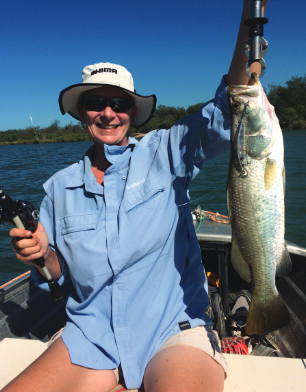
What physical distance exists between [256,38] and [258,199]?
0.83 meters

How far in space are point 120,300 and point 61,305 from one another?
6.14 feet

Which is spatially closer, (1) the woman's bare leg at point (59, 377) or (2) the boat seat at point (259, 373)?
(1) the woman's bare leg at point (59, 377)

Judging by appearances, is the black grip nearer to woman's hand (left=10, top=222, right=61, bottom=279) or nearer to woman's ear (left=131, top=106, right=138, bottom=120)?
woman's hand (left=10, top=222, right=61, bottom=279)

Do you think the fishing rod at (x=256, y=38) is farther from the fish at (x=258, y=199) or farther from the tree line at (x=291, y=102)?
the tree line at (x=291, y=102)

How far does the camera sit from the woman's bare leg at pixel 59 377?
177cm

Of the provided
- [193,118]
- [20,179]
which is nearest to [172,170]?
[193,118]

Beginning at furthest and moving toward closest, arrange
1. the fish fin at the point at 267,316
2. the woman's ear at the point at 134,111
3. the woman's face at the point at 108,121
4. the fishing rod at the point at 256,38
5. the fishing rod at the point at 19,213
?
1. the woman's ear at the point at 134,111
2. the woman's face at the point at 108,121
3. the fishing rod at the point at 19,213
4. the fish fin at the point at 267,316
5. the fishing rod at the point at 256,38

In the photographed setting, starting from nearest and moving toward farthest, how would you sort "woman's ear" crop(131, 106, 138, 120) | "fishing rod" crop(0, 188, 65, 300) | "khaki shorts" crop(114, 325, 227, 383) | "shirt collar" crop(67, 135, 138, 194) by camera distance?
"khaki shorts" crop(114, 325, 227, 383) → "fishing rod" crop(0, 188, 65, 300) → "shirt collar" crop(67, 135, 138, 194) → "woman's ear" crop(131, 106, 138, 120)

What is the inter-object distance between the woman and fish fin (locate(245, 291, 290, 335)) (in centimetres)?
35

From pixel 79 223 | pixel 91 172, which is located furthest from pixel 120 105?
pixel 79 223

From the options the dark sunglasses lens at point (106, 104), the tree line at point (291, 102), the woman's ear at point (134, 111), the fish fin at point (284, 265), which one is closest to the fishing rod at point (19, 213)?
the dark sunglasses lens at point (106, 104)

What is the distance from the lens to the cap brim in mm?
2324

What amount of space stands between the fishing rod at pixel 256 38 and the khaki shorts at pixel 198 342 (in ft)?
5.39

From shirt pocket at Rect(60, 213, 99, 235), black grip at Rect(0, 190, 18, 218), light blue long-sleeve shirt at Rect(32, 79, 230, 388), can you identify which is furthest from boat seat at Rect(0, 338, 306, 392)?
black grip at Rect(0, 190, 18, 218)
